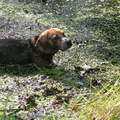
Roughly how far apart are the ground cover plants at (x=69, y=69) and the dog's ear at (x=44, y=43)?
1.56ft

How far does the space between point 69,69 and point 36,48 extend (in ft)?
3.44

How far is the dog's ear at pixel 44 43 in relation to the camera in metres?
4.28

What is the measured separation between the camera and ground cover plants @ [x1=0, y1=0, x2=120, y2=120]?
284 centimetres

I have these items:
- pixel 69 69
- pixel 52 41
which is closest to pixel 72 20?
pixel 52 41

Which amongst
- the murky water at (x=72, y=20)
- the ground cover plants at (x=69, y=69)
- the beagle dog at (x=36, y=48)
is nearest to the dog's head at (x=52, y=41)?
the beagle dog at (x=36, y=48)

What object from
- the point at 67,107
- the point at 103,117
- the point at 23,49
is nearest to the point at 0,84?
the point at 23,49

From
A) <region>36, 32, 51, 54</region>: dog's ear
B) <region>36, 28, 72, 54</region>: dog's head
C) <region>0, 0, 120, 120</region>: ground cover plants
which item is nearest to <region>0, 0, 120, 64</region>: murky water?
<region>0, 0, 120, 120</region>: ground cover plants

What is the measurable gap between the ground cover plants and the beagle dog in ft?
0.69

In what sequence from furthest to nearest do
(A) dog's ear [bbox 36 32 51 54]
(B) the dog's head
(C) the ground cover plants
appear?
(A) dog's ear [bbox 36 32 51 54] < (B) the dog's head < (C) the ground cover plants

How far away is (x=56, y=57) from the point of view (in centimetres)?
475

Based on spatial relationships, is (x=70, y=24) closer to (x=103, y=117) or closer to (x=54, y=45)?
(x=54, y=45)

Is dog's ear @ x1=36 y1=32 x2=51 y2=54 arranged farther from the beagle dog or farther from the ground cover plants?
the ground cover plants

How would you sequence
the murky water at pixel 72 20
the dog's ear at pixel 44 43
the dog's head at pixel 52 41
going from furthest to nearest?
the murky water at pixel 72 20 → the dog's ear at pixel 44 43 → the dog's head at pixel 52 41

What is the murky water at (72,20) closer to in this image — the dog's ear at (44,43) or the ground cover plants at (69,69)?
the ground cover plants at (69,69)
